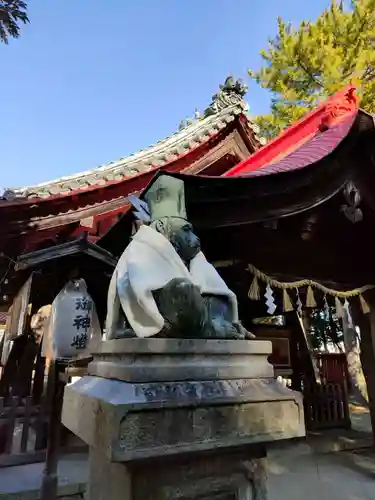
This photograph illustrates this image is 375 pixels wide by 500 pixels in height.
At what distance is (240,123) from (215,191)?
227 inches

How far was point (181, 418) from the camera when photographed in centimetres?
150

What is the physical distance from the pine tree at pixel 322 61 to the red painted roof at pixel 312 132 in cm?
623

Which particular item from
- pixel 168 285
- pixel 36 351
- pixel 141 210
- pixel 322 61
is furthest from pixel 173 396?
pixel 322 61

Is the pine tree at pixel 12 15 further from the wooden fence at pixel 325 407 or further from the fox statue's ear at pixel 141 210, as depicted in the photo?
the wooden fence at pixel 325 407

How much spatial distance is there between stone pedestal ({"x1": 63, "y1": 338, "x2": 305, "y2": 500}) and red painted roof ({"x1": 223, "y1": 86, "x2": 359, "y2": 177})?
336 cm

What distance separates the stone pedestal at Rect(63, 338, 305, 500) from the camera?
1.42 metres

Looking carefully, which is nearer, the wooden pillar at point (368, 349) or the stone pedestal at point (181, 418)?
the stone pedestal at point (181, 418)

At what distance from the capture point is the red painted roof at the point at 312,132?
4773 mm

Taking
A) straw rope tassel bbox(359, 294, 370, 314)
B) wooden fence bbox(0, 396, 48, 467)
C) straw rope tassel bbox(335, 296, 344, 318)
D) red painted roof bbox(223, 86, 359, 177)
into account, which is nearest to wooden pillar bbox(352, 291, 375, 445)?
straw rope tassel bbox(359, 294, 370, 314)

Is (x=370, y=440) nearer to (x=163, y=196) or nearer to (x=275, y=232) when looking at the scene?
(x=275, y=232)

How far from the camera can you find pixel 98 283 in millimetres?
4824

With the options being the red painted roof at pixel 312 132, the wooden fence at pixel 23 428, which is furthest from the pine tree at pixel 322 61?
the wooden fence at pixel 23 428

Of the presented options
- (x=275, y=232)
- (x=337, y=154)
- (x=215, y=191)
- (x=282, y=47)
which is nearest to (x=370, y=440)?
(x=275, y=232)

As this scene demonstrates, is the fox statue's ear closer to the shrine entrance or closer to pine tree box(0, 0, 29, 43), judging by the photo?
the shrine entrance
